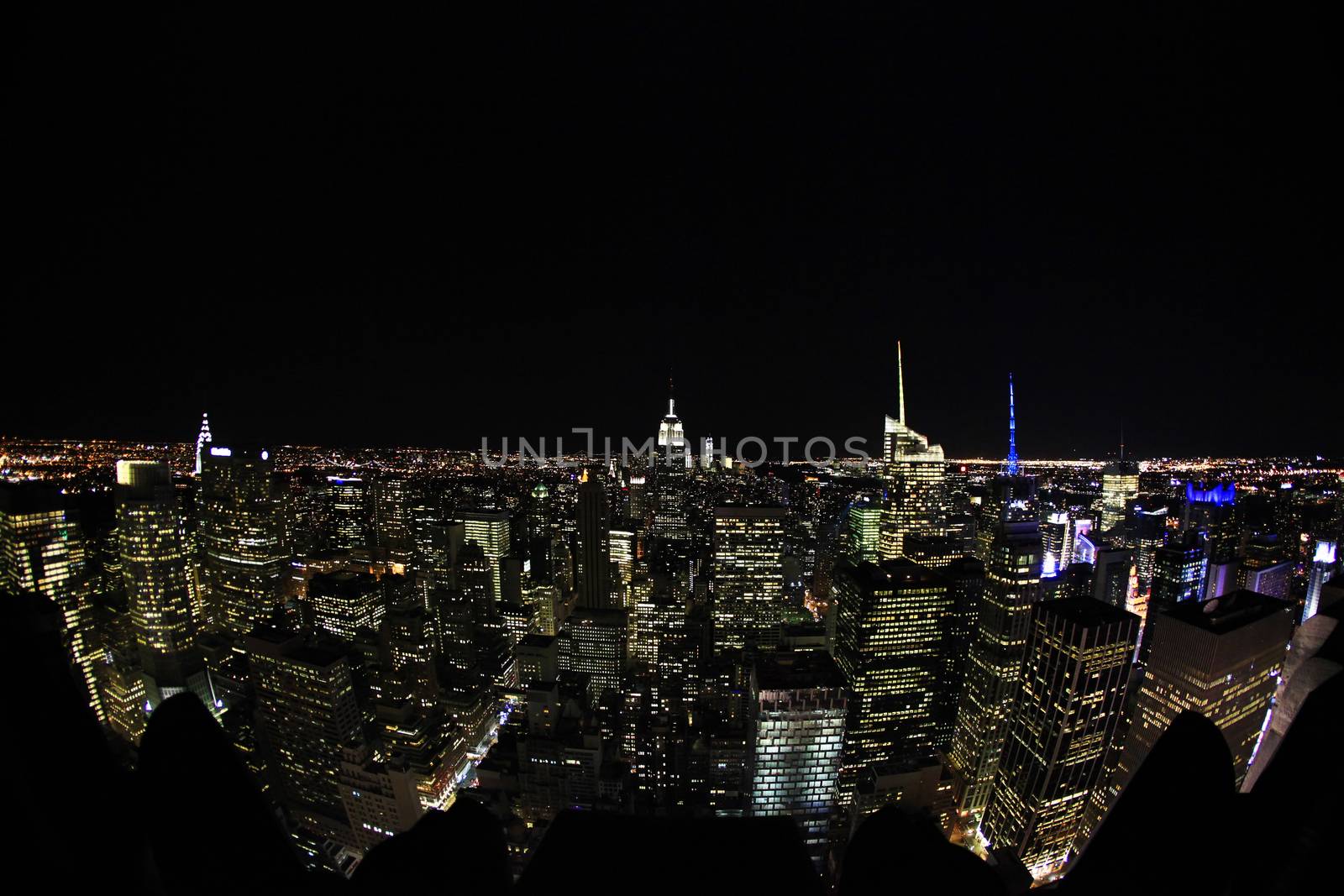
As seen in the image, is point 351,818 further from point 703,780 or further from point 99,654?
point 99,654

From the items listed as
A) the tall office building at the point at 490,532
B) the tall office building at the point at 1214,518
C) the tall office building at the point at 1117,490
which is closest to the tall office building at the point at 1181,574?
the tall office building at the point at 1214,518

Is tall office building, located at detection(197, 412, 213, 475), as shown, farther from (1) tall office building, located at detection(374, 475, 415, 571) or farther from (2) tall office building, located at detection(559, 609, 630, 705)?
(2) tall office building, located at detection(559, 609, 630, 705)

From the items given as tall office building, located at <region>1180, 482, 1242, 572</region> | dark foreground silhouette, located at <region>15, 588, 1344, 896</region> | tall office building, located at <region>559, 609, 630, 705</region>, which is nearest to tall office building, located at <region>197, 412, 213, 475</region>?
tall office building, located at <region>559, 609, 630, 705</region>

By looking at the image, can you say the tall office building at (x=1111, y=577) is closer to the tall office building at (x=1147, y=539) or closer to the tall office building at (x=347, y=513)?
the tall office building at (x=1147, y=539)

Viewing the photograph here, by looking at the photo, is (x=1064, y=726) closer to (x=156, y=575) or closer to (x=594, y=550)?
(x=594, y=550)

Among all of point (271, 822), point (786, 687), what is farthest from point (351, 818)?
point (271, 822)
